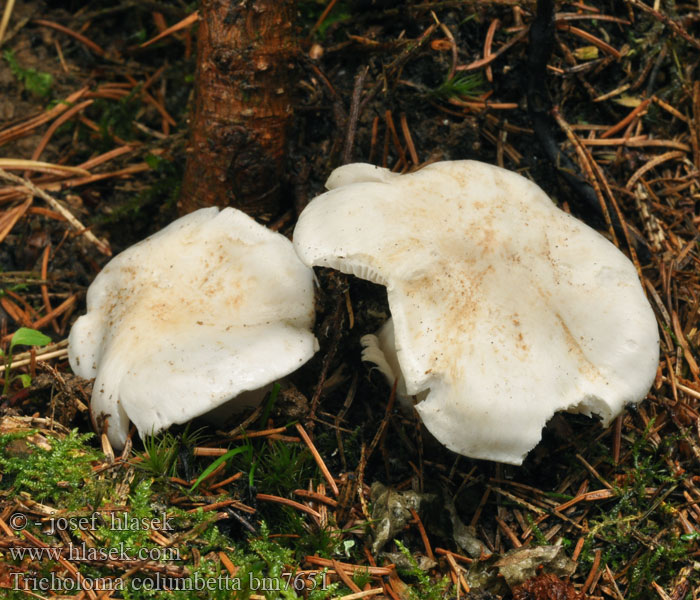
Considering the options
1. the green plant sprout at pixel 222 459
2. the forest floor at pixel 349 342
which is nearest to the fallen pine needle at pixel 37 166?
the forest floor at pixel 349 342

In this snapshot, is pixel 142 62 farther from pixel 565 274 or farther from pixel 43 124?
pixel 565 274

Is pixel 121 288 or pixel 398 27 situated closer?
pixel 121 288

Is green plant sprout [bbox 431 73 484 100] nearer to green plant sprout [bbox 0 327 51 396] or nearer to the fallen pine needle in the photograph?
the fallen pine needle

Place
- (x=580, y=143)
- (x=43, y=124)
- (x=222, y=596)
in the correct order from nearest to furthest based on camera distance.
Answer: (x=222, y=596) < (x=580, y=143) < (x=43, y=124)

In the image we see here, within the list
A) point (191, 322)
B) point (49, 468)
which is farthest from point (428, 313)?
point (49, 468)

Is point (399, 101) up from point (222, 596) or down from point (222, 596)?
up

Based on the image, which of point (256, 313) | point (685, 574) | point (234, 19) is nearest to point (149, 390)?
point (256, 313)
